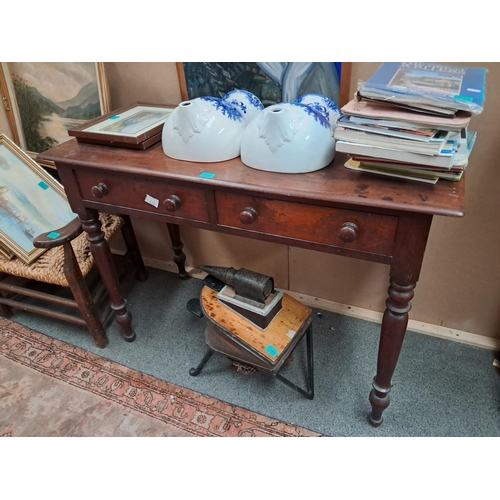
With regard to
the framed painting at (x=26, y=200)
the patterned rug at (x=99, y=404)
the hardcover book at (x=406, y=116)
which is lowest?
the patterned rug at (x=99, y=404)

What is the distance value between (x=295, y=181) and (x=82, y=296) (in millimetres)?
984

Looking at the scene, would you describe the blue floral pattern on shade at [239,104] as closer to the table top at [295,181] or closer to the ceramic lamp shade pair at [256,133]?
the ceramic lamp shade pair at [256,133]

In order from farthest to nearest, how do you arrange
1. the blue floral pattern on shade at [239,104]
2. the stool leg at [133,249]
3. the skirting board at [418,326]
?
1. the stool leg at [133,249]
2. the skirting board at [418,326]
3. the blue floral pattern on shade at [239,104]

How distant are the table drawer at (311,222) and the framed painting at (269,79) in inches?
20.1

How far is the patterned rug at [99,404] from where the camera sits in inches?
54.2

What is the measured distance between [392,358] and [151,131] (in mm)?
1007

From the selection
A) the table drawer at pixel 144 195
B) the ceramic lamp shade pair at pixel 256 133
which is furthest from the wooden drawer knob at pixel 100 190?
the ceramic lamp shade pair at pixel 256 133

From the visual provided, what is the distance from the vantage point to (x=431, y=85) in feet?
3.01

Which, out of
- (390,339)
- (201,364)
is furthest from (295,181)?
(201,364)

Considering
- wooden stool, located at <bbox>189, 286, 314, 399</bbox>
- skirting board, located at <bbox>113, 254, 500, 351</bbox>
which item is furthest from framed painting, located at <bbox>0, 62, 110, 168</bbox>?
skirting board, located at <bbox>113, 254, 500, 351</bbox>

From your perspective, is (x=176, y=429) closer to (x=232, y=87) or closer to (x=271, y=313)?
(x=271, y=313)

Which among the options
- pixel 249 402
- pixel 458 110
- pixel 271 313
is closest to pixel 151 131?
pixel 271 313

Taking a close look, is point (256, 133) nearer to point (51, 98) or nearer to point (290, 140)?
point (290, 140)

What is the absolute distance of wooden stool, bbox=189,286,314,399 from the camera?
1.30 meters
